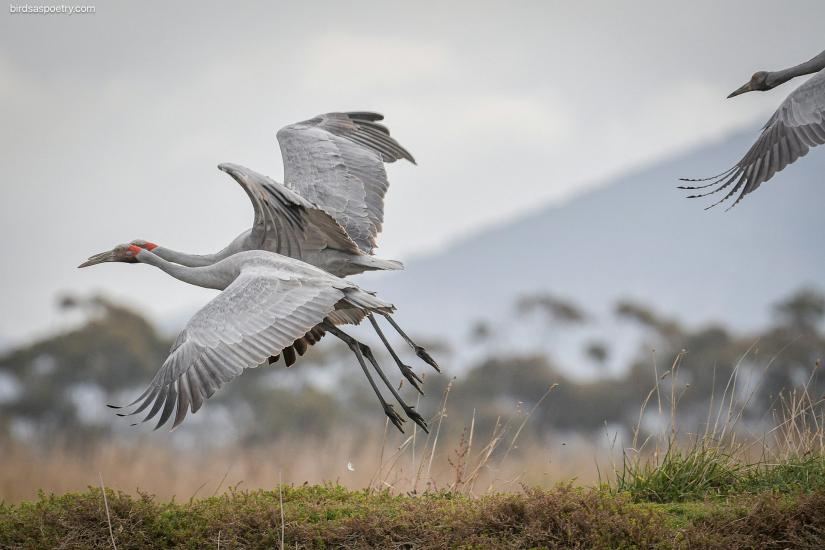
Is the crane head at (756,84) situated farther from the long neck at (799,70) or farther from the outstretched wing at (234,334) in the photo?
the outstretched wing at (234,334)

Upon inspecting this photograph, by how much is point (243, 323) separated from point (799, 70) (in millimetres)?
5082

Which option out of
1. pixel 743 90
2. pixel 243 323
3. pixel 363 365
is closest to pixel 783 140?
pixel 743 90

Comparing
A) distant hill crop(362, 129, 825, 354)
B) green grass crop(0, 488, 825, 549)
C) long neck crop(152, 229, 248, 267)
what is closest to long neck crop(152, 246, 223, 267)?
long neck crop(152, 229, 248, 267)

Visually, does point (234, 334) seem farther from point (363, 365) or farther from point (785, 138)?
point (785, 138)

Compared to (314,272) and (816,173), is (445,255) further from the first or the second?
(314,272)

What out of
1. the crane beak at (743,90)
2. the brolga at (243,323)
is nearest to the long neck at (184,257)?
the brolga at (243,323)

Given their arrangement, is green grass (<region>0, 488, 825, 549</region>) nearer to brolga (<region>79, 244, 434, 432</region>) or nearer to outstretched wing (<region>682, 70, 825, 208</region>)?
brolga (<region>79, 244, 434, 432</region>)

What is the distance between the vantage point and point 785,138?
9.08 metres

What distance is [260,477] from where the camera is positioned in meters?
21.5

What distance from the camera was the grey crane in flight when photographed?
355 inches

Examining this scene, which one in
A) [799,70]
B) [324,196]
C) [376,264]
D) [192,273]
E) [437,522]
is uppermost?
[799,70]

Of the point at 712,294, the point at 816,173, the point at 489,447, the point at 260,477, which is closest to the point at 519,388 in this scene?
the point at 260,477

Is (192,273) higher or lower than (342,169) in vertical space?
lower

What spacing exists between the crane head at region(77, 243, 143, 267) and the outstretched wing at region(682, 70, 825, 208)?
447 centimetres
